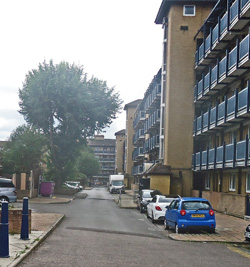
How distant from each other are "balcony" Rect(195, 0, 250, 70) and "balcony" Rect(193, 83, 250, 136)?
13.2ft

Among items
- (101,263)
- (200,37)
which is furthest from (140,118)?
(101,263)

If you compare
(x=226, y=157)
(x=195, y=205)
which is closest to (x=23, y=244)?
(x=195, y=205)

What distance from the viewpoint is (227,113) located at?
28938 mm

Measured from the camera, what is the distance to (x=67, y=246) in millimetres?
12406

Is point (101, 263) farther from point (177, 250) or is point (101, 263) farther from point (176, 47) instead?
point (176, 47)

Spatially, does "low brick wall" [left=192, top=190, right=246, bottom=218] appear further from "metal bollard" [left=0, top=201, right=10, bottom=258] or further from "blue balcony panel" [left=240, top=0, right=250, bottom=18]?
"metal bollard" [left=0, top=201, right=10, bottom=258]

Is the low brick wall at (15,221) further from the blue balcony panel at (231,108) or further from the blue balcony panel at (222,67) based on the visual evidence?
the blue balcony panel at (222,67)

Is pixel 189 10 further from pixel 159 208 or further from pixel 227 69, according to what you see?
pixel 159 208

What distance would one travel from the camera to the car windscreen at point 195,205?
17.5 metres

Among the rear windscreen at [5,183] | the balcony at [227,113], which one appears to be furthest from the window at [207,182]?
the rear windscreen at [5,183]

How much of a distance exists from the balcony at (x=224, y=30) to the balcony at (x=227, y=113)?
402 cm

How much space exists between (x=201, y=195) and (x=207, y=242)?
63.0 feet

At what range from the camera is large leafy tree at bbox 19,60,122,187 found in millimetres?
46500

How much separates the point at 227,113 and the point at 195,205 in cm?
1256
